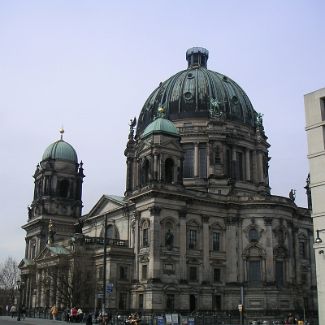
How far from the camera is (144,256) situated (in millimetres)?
65125

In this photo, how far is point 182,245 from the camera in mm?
66312

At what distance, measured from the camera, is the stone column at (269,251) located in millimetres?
68625

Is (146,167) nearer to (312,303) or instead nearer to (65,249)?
(65,249)

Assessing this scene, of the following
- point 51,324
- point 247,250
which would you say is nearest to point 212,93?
point 247,250

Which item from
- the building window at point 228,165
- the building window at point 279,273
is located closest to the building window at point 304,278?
the building window at point 279,273

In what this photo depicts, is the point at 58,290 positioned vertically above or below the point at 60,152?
below

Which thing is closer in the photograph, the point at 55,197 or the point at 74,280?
the point at 74,280

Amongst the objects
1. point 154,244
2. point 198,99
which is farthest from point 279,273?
point 198,99

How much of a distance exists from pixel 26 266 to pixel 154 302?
96.6 ft

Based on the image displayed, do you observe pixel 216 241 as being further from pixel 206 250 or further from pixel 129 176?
pixel 129 176

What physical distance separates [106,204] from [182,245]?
17629mm

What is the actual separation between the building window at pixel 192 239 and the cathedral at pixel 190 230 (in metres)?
0.18

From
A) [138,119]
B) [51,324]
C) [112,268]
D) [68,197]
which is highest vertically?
[138,119]

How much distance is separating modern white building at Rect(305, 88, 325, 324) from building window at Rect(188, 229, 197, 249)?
105ft
